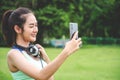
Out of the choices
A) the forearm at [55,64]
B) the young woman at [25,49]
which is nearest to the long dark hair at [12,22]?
the young woman at [25,49]

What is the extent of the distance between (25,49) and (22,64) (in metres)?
0.16

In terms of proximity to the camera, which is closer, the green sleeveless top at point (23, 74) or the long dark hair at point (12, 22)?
the green sleeveless top at point (23, 74)

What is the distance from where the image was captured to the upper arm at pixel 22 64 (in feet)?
8.88

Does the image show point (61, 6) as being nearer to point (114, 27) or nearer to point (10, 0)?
point (10, 0)

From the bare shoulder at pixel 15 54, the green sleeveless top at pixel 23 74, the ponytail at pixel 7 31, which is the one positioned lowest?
the green sleeveless top at pixel 23 74

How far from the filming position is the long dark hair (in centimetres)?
292

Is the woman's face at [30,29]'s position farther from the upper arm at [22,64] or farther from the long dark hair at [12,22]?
the upper arm at [22,64]

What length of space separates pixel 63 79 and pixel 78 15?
2560 centimetres

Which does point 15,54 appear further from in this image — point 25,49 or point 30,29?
point 30,29

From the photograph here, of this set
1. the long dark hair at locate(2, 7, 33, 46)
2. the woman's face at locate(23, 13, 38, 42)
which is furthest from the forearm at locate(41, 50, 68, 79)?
the long dark hair at locate(2, 7, 33, 46)

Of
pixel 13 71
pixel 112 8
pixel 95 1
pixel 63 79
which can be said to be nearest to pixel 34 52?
pixel 13 71

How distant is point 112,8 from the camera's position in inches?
1706

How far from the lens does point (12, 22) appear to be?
297cm

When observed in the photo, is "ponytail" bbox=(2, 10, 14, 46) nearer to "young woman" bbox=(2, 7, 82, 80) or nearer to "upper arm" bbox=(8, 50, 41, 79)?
"young woman" bbox=(2, 7, 82, 80)
